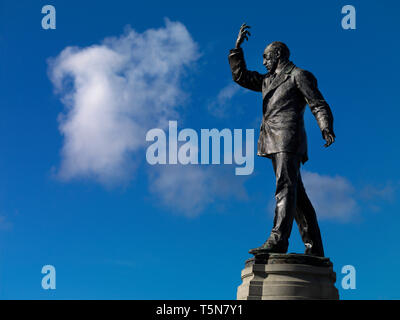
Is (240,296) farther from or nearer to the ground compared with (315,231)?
nearer to the ground

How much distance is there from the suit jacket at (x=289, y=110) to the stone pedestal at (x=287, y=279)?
215 centimetres

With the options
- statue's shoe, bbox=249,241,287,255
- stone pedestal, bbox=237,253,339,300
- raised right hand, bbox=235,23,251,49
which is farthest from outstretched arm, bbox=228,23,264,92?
stone pedestal, bbox=237,253,339,300

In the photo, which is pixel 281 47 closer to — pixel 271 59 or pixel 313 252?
pixel 271 59

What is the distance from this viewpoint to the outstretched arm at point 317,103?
12.2m

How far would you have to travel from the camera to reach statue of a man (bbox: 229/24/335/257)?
12.0 m

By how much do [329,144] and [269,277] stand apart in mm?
2880

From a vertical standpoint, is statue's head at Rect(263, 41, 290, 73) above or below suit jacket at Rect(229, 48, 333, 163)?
above

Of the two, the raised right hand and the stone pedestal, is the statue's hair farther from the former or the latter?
the stone pedestal

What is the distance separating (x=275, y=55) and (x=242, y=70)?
77 cm

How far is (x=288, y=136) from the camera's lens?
12.2 metres
